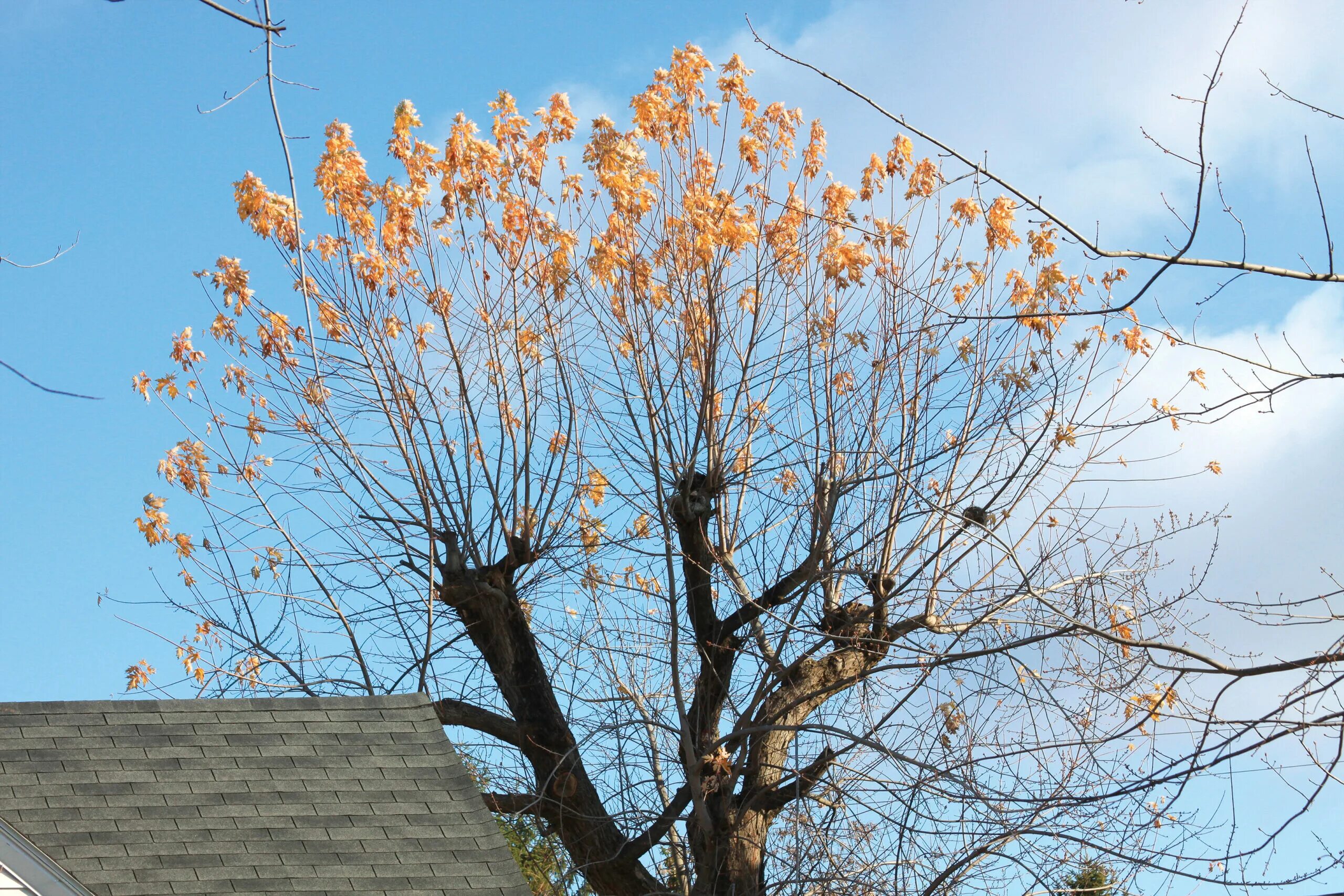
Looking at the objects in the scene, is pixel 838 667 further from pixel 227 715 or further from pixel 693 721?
pixel 227 715

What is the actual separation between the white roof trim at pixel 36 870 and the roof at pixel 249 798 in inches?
2.0

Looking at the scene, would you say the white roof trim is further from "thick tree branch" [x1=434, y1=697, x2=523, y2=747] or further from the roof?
"thick tree branch" [x1=434, y1=697, x2=523, y2=747]

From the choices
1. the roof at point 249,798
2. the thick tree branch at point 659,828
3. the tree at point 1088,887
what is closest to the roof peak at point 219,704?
the roof at point 249,798

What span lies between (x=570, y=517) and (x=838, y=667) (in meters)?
2.77

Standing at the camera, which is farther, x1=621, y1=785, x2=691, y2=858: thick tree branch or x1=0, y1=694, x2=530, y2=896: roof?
x1=621, y1=785, x2=691, y2=858: thick tree branch

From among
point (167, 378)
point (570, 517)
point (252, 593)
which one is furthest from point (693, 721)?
point (167, 378)

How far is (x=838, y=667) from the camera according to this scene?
10156 millimetres

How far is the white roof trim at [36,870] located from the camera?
6258mm

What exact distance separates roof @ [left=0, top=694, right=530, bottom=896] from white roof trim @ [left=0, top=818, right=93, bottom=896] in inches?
2.0

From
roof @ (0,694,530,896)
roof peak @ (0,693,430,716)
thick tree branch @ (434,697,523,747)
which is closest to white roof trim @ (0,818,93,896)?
roof @ (0,694,530,896)

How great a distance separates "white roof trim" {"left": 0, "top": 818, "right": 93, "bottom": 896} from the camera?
6.26 metres

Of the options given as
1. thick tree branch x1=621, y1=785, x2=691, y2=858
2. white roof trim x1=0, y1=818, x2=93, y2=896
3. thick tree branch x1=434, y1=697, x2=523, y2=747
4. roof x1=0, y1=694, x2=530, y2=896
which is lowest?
white roof trim x1=0, y1=818, x2=93, y2=896

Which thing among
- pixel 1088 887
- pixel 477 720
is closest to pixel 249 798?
pixel 477 720

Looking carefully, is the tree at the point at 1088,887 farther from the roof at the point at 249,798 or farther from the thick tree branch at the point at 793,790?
the roof at the point at 249,798
